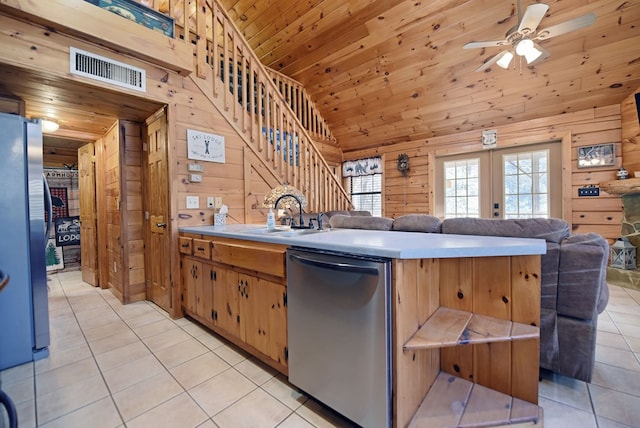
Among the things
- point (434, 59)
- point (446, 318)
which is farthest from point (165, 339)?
point (434, 59)

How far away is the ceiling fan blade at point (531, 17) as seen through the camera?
2133 mm

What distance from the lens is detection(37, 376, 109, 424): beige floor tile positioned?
4.71 ft

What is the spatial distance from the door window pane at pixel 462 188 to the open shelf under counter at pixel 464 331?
4.14m

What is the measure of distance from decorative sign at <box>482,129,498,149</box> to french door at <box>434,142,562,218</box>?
14 cm

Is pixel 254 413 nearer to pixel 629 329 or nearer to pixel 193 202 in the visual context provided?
pixel 193 202

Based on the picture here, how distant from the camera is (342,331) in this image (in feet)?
4.09

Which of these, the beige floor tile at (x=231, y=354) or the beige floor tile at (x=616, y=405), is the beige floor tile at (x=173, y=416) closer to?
A: the beige floor tile at (x=231, y=354)

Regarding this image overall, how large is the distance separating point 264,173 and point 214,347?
6.77 feet

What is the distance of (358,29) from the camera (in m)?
4.05

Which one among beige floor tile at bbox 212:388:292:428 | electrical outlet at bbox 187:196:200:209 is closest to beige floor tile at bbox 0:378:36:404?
beige floor tile at bbox 212:388:292:428

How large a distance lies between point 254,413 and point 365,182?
18.1 ft

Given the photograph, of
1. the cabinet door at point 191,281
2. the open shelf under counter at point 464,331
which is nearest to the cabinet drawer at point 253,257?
the cabinet door at point 191,281

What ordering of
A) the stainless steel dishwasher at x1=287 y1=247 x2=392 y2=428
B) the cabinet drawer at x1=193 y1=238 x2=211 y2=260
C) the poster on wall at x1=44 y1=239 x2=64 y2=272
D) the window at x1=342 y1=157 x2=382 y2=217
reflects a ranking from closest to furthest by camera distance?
the stainless steel dishwasher at x1=287 y1=247 x2=392 y2=428 < the cabinet drawer at x1=193 y1=238 x2=211 y2=260 < the poster on wall at x1=44 y1=239 x2=64 y2=272 < the window at x1=342 y1=157 x2=382 y2=217

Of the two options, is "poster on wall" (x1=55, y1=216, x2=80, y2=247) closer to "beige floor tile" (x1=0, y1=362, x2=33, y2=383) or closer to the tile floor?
the tile floor
